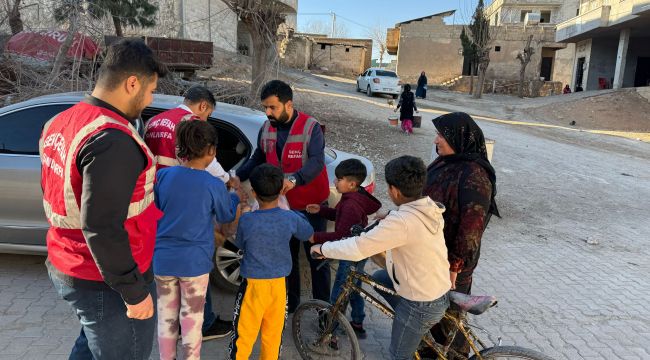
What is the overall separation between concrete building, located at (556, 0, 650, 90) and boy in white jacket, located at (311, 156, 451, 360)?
29714 mm

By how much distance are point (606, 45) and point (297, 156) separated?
37.3 metres

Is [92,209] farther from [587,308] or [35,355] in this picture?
[587,308]

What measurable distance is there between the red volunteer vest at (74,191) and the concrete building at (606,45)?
30775 millimetres

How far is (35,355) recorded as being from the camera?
2896 mm

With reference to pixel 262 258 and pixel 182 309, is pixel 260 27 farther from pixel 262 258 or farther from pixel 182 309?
pixel 182 309

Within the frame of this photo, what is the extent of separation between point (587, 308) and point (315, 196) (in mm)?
2790

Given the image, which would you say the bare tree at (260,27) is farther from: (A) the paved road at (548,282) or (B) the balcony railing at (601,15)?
(B) the balcony railing at (601,15)

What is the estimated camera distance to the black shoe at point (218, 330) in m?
3.13

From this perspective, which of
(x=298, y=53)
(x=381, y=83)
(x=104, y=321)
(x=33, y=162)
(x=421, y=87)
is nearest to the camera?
(x=104, y=321)

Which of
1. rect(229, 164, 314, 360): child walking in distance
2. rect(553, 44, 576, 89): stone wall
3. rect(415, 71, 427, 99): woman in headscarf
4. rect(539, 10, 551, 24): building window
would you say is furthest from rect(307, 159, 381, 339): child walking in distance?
rect(539, 10, 551, 24): building window

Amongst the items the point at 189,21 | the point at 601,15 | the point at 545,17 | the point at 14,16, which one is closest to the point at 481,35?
the point at 601,15

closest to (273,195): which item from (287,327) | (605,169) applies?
(287,327)

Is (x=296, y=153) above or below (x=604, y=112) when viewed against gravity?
below

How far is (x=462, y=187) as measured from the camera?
2387mm
